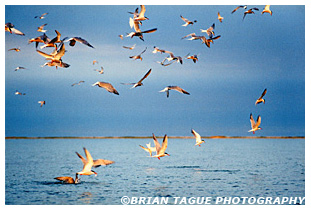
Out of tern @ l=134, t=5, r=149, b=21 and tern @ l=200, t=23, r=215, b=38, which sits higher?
tern @ l=200, t=23, r=215, b=38

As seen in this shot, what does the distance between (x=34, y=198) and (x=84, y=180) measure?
7.58 meters

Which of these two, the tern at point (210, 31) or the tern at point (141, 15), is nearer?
the tern at point (141, 15)

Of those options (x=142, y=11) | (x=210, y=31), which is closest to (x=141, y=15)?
(x=142, y=11)

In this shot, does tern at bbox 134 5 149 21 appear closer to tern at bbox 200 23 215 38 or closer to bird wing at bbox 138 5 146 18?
bird wing at bbox 138 5 146 18

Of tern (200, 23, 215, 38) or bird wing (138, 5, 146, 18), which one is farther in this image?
tern (200, 23, 215, 38)

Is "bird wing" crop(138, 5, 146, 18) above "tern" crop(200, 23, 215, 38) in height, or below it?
below

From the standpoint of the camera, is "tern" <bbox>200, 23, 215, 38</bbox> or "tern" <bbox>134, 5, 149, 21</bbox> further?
"tern" <bbox>200, 23, 215, 38</bbox>

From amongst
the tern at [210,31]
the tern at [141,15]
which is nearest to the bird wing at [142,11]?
the tern at [141,15]

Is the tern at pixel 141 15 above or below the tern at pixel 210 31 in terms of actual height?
below

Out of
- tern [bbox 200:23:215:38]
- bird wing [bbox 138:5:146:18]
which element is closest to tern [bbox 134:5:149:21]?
bird wing [bbox 138:5:146:18]

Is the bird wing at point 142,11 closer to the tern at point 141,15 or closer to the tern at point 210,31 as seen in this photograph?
the tern at point 141,15
